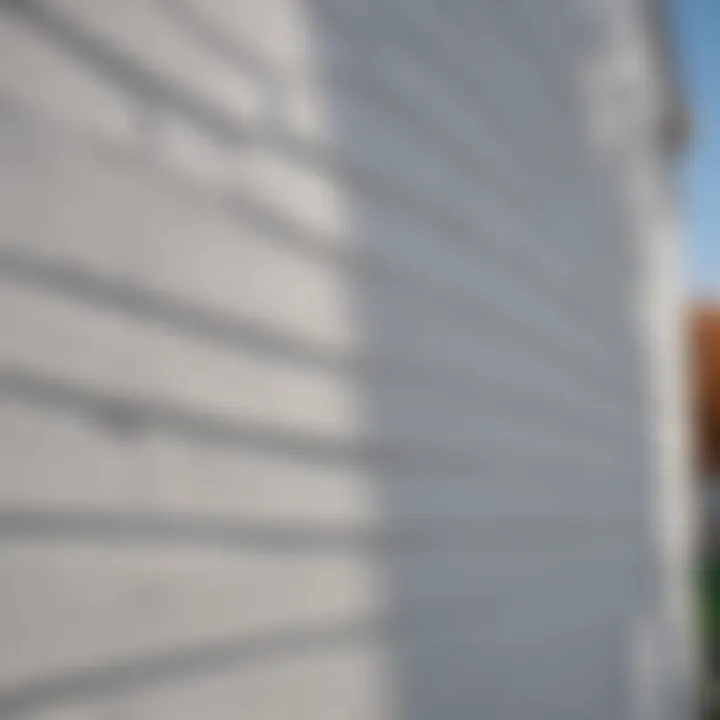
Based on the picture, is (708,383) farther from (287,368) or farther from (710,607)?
(287,368)

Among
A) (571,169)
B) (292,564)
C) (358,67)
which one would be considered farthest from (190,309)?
(571,169)

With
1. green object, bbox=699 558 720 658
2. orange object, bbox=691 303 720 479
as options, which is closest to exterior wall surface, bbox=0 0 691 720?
green object, bbox=699 558 720 658

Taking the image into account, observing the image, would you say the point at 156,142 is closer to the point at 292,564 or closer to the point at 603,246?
the point at 292,564

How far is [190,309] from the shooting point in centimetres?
175

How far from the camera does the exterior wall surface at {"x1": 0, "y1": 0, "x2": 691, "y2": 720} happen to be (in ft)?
4.73

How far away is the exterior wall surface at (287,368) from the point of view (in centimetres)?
144

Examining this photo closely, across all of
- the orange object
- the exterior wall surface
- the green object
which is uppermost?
the orange object

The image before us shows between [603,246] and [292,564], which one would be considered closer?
[292,564]

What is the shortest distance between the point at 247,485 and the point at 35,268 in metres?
0.60

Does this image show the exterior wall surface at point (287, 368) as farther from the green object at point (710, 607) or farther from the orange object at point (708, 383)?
the orange object at point (708, 383)

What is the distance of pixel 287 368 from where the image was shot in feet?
6.70

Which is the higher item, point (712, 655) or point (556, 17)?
point (556, 17)

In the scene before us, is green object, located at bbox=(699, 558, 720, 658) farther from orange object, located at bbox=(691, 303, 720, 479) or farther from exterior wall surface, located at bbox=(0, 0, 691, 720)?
exterior wall surface, located at bbox=(0, 0, 691, 720)

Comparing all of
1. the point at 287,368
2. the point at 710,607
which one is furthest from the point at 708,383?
the point at 287,368
